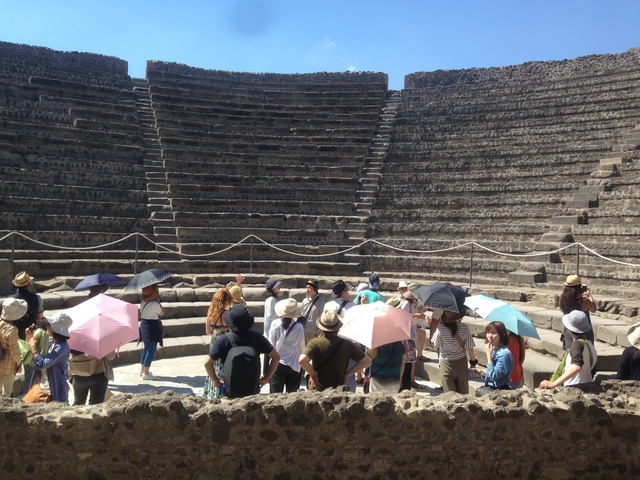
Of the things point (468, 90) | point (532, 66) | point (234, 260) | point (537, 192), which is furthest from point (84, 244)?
point (532, 66)

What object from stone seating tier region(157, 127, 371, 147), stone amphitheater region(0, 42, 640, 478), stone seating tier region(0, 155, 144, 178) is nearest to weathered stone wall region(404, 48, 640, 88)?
stone amphitheater region(0, 42, 640, 478)

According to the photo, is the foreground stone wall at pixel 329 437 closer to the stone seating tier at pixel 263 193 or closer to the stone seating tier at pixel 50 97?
the stone seating tier at pixel 263 193

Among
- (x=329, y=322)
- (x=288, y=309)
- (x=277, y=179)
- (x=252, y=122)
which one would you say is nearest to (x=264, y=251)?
(x=277, y=179)

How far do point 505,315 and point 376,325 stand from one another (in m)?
1.70

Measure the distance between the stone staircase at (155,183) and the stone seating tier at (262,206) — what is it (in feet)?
1.32

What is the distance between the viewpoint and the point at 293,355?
5609 mm

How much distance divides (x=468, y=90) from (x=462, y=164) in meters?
5.23

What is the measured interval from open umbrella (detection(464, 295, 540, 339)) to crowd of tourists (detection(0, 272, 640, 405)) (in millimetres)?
122

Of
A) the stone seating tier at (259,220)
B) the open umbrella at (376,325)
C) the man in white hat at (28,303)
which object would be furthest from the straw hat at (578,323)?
the stone seating tier at (259,220)

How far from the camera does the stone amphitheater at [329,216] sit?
4184mm

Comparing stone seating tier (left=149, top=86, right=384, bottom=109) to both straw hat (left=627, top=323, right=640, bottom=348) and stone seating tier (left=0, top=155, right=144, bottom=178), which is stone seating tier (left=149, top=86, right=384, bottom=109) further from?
straw hat (left=627, top=323, right=640, bottom=348)

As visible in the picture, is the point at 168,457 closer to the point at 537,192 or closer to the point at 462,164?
the point at 537,192

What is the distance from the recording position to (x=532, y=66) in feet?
64.1

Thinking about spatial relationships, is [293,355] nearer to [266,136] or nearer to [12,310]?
[12,310]
